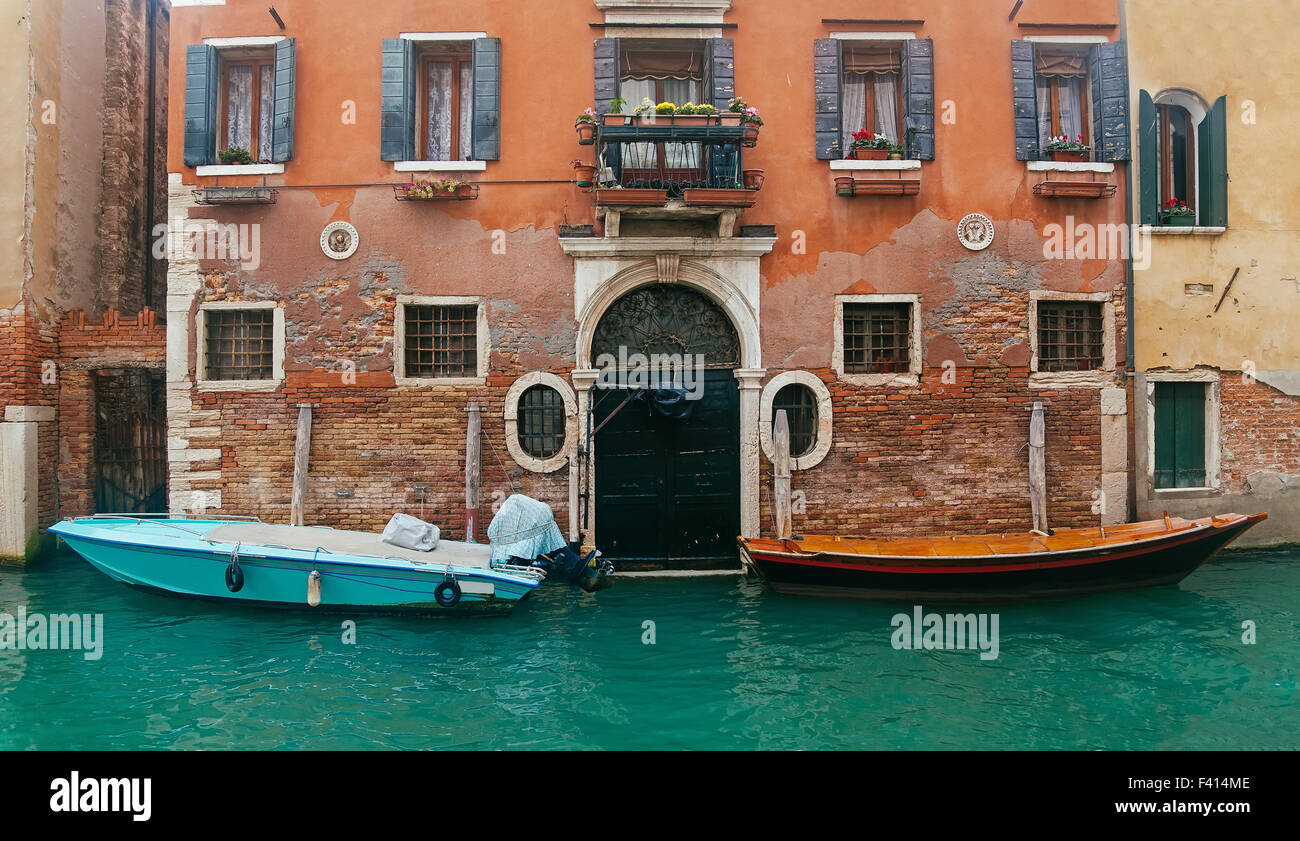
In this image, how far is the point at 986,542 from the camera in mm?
7656

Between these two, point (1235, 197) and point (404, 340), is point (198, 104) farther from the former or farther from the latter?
point (1235, 197)

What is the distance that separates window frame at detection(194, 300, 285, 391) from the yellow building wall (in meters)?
9.15

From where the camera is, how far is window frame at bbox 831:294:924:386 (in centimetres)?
806

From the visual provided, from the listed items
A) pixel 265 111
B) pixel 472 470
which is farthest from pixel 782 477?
pixel 265 111

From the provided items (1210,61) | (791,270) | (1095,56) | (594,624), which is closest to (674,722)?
(594,624)

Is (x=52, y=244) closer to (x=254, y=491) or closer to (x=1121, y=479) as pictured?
(x=254, y=491)

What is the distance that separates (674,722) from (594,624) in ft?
6.43

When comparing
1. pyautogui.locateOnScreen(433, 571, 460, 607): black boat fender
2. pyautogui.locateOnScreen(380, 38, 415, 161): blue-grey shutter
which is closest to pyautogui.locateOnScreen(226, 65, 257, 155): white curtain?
pyautogui.locateOnScreen(380, 38, 415, 161): blue-grey shutter

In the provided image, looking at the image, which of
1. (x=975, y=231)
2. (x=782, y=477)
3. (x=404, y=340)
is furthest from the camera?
(x=975, y=231)

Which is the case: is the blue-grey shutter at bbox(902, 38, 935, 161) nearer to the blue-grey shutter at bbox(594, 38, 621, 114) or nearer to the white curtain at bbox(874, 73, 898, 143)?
the white curtain at bbox(874, 73, 898, 143)

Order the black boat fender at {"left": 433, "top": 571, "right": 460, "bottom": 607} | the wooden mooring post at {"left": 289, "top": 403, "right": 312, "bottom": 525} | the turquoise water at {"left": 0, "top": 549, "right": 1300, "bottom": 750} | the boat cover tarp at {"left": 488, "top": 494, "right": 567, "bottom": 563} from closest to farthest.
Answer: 1. the turquoise water at {"left": 0, "top": 549, "right": 1300, "bottom": 750}
2. the black boat fender at {"left": 433, "top": 571, "right": 460, "bottom": 607}
3. the boat cover tarp at {"left": 488, "top": 494, "right": 567, "bottom": 563}
4. the wooden mooring post at {"left": 289, "top": 403, "right": 312, "bottom": 525}

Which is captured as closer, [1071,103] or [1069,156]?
[1069,156]

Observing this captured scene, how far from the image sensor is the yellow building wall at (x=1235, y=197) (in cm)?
832

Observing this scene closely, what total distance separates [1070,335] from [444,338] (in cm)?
678
